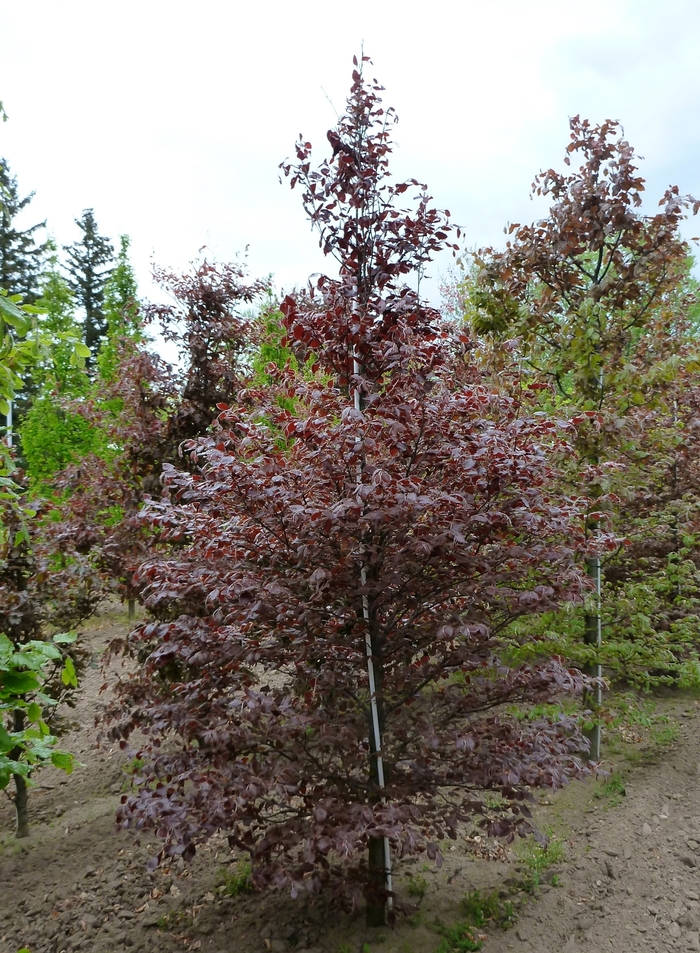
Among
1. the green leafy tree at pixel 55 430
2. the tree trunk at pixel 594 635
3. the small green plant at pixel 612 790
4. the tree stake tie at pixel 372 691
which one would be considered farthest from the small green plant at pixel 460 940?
the green leafy tree at pixel 55 430

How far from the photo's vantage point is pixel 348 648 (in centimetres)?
312

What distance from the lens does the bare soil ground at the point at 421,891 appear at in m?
3.33

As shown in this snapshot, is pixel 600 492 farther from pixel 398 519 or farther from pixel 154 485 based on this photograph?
pixel 154 485

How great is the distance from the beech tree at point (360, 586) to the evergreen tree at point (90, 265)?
23.9 metres

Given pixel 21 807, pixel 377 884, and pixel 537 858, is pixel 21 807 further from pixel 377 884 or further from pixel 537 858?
pixel 537 858

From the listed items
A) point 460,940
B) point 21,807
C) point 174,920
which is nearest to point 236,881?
point 174,920

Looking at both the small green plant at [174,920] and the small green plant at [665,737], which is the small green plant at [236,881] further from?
the small green plant at [665,737]

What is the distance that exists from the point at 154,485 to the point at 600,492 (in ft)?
10.7

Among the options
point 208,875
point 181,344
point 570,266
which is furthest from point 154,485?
point 570,266

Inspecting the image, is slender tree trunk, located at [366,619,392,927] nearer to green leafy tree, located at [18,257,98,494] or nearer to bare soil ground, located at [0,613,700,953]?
bare soil ground, located at [0,613,700,953]

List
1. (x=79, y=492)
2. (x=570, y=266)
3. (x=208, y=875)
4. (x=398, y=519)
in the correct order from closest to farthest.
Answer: (x=398, y=519)
(x=208, y=875)
(x=570, y=266)
(x=79, y=492)

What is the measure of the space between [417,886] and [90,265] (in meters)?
26.8

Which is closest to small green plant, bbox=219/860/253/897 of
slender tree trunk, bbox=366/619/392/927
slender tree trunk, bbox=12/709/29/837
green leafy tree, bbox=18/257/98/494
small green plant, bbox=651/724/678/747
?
slender tree trunk, bbox=366/619/392/927

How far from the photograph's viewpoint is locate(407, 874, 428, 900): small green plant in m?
3.66
